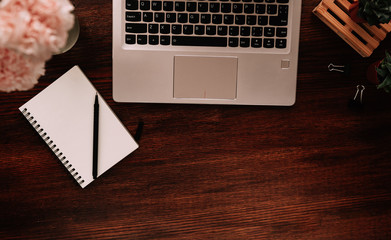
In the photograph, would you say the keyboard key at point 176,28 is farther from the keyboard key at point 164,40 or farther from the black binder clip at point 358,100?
the black binder clip at point 358,100

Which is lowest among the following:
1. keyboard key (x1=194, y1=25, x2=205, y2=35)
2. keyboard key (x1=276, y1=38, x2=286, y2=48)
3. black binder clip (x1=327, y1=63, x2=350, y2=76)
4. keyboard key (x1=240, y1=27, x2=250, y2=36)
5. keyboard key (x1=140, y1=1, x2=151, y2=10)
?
black binder clip (x1=327, y1=63, x2=350, y2=76)

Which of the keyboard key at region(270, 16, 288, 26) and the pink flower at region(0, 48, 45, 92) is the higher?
the pink flower at region(0, 48, 45, 92)

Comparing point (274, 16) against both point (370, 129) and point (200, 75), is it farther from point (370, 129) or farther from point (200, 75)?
point (370, 129)

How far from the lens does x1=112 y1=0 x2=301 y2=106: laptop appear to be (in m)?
0.72

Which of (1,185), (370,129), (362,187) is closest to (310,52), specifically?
(370,129)

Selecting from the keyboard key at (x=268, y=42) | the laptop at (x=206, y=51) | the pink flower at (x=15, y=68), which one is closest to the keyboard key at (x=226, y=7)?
the laptop at (x=206, y=51)

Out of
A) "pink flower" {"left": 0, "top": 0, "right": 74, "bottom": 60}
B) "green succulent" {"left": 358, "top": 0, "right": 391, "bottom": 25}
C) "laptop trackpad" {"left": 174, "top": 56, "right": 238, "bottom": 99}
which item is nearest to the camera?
"pink flower" {"left": 0, "top": 0, "right": 74, "bottom": 60}

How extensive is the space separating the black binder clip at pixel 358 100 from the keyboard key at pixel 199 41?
0.32 metres

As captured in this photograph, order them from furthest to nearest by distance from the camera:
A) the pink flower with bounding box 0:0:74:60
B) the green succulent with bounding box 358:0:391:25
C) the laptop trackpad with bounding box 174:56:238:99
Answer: the laptop trackpad with bounding box 174:56:238:99 → the green succulent with bounding box 358:0:391:25 → the pink flower with bounding box 0:0:74:60

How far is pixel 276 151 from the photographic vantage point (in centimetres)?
80

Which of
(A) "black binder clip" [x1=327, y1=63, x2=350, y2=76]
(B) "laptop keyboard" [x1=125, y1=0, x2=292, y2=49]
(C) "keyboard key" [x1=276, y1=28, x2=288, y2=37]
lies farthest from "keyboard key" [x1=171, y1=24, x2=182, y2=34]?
(A) "black binder clip" [x1=327, y1=63, x2=350, y2=76]

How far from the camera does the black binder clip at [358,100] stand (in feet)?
2.56

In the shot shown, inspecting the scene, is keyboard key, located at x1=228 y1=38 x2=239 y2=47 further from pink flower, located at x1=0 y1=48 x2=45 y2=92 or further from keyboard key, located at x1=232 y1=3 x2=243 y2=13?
pink flower, located at x1=0 y1=48 x2=45 y2=92

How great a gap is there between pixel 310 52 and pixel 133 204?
0.54 m
